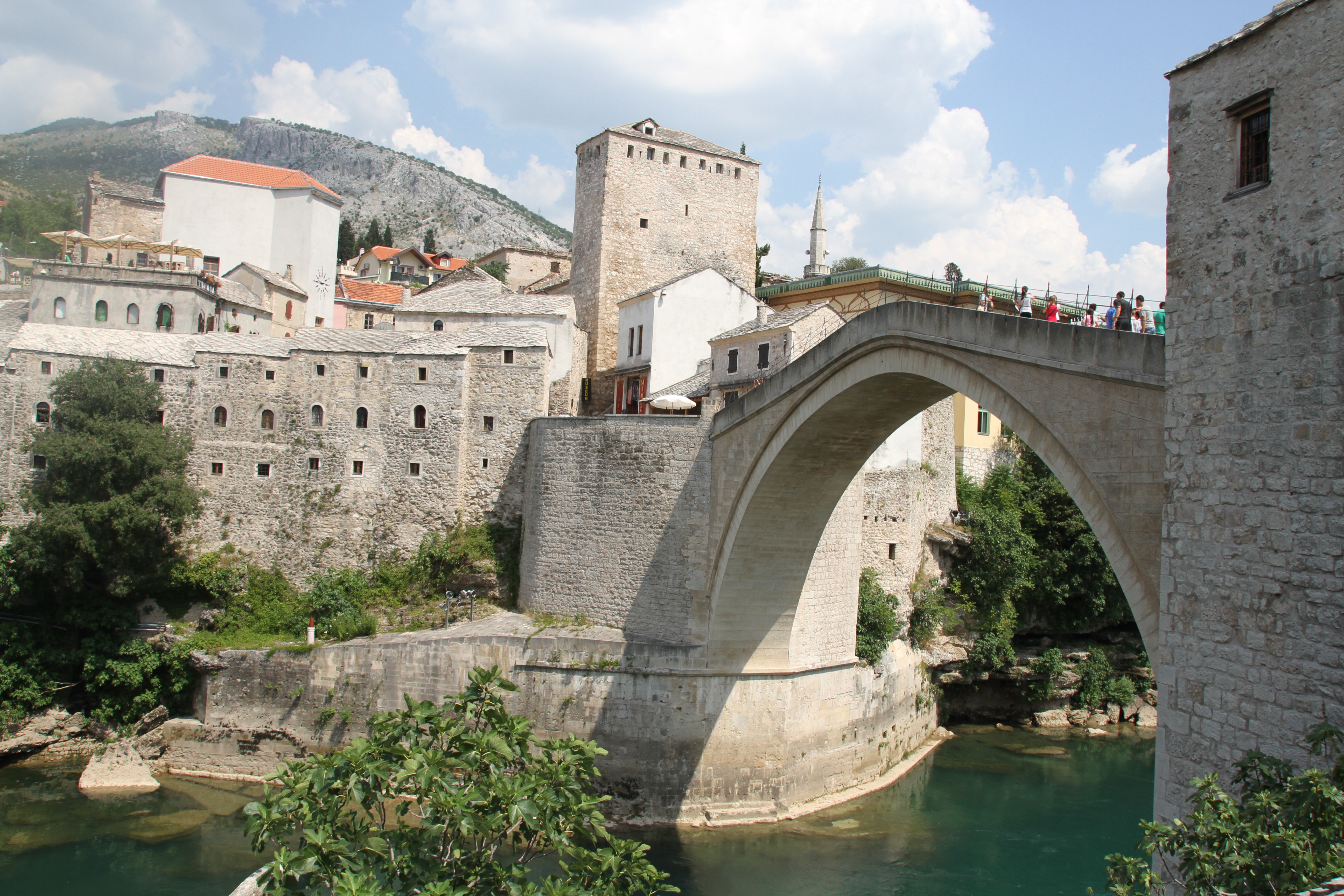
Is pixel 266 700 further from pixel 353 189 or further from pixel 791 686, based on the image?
pixel 353 189

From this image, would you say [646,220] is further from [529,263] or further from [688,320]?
[529,263]

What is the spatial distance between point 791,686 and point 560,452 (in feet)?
23.9

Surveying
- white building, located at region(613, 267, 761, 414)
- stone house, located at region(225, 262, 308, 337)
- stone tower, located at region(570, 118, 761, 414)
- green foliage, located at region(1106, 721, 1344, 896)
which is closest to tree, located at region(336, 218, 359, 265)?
stone house, located at region(225, 262, 308, 337)

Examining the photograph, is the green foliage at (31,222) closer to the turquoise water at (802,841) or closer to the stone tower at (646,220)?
the stone tower at (646,220)

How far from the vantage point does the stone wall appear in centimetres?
647

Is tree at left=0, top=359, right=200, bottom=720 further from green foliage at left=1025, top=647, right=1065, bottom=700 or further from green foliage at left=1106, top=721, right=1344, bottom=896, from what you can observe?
green foliage at left=1025, top=647, right=1065, bottom=700

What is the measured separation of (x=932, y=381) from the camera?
12578mm

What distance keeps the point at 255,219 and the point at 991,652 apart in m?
29.3

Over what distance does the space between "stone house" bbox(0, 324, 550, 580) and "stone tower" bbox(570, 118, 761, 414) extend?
231 inches

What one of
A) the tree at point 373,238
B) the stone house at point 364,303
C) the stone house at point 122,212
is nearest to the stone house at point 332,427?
the stone house at point 122,212

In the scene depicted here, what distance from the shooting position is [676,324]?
1025 inches

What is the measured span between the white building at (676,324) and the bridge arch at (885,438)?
25.5 feet

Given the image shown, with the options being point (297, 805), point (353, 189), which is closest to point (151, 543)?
point (297, 805)

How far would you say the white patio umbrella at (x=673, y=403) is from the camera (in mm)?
20922
